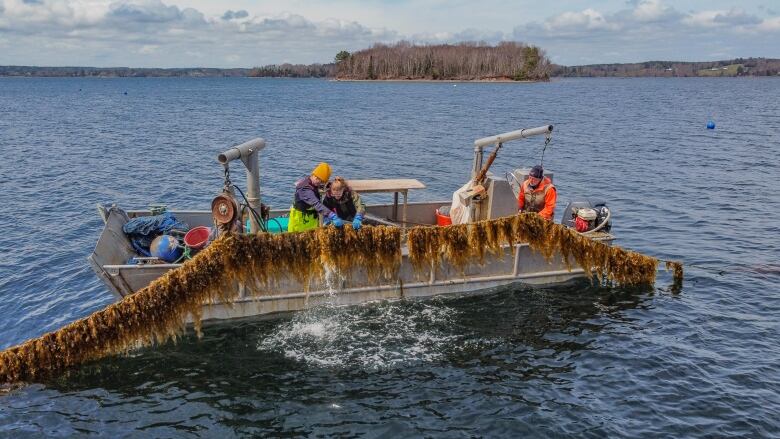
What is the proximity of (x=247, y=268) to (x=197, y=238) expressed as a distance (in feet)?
8.94

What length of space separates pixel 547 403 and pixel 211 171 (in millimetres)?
30830

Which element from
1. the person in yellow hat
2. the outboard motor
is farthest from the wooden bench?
the outboard motor

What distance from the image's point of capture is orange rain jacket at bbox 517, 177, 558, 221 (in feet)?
52.6

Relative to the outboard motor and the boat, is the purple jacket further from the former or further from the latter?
the outboard motor

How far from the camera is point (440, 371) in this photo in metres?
12.7

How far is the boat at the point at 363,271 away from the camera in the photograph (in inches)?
520

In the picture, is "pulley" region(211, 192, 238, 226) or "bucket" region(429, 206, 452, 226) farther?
"bucket" region(429, 206, 452, 226)

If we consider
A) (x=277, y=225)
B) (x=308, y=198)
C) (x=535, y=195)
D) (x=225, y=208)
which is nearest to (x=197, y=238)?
(x=277, y=225)

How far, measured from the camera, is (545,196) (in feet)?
53.2

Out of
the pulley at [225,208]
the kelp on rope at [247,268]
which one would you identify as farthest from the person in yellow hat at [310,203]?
the pulley at [225,208]

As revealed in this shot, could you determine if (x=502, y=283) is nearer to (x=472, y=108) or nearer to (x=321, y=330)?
(x=321, y=330)

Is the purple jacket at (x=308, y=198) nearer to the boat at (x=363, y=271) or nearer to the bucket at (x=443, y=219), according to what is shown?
the boat at (x=363, y=271)

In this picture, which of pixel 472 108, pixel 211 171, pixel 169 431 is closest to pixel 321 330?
pixel 169 431

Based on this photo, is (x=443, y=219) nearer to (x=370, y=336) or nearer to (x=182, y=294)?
(x=370, y=336)
